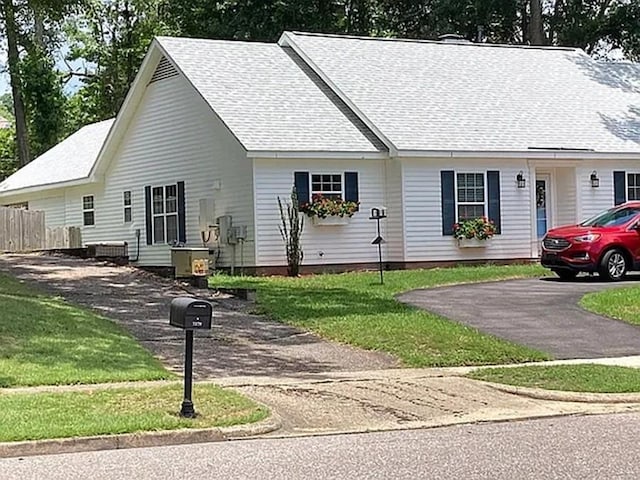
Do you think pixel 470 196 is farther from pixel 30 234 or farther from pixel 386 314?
pixel 30 234

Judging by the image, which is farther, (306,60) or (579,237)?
(306,60)

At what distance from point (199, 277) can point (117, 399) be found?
11689 mm

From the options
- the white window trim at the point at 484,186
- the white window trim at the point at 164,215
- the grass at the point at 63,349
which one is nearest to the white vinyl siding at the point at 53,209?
the white window trim at the point at 164,215

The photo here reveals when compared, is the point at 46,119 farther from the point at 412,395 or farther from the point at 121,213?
the point at 412,395

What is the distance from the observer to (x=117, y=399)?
34.9 ft

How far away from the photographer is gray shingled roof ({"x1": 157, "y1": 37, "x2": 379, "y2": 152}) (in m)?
24.5

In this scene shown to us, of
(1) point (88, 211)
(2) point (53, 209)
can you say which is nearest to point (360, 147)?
(1) point (88, 211)

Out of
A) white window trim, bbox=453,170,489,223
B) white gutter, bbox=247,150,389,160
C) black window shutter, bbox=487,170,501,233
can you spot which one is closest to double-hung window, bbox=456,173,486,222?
white window trim, bbox=453,170,489,223

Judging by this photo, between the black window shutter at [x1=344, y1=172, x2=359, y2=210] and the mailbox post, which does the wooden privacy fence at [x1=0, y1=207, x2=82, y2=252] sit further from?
the mailbox post

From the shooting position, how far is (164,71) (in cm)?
2869

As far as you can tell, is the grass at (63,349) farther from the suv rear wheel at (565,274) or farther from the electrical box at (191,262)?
the suv rear wheel at (565,274)

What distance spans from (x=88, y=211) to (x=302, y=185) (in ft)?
36.3

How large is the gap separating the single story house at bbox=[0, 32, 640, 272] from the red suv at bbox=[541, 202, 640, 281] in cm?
356

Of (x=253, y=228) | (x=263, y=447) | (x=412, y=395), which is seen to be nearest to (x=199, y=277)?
(x=253, y=228)
